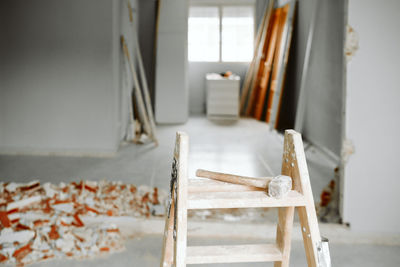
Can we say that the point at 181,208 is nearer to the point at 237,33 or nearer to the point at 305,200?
the point at 305,200

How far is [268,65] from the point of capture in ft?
28.2

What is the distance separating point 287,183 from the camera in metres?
1.70

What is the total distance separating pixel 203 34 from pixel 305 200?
908cm

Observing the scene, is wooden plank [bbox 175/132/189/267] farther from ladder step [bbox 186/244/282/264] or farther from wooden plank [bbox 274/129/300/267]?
wooden plank [bbox 274/129/300/267]

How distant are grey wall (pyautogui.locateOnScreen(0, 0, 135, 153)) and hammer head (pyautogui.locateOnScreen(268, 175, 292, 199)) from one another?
15.1ft

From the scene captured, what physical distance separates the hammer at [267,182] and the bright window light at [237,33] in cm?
881

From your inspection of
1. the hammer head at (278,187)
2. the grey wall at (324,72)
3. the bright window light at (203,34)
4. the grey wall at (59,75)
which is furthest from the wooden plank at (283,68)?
the hammer head at (278,187)

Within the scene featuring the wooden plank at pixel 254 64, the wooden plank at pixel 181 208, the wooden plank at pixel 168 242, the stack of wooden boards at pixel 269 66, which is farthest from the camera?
the wooden plank at pixel 254 64

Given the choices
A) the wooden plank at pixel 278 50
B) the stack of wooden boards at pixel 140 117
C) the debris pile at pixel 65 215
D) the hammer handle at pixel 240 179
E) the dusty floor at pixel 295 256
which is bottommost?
the dusty floor at pixel 295 256

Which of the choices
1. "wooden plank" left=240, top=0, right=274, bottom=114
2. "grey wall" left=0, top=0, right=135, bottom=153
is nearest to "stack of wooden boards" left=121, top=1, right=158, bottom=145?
"grey wall" left=0, top=0, right=135, bottom=153

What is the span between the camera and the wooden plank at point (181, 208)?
1623 millimetres

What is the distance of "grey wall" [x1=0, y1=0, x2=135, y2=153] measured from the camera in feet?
19.5

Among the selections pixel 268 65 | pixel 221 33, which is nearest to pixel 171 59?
pixel 268 65

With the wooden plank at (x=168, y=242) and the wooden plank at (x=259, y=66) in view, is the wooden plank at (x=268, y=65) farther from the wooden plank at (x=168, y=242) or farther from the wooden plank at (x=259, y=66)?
the wooden plank at (x=168, y=242)
